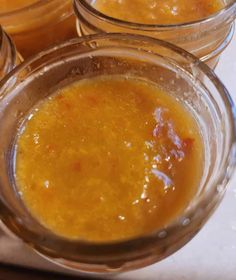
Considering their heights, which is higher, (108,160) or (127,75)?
(127,75)

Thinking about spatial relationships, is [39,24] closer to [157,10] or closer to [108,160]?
[157,10]

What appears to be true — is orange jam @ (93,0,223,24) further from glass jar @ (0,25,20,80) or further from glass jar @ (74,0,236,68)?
glass jar @ (0,25,20,80)

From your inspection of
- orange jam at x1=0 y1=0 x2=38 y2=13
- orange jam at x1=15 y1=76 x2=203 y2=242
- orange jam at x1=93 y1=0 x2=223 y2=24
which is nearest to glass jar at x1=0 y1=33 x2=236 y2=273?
orange jam at x1=15 y1=76 x2=203 y2=242

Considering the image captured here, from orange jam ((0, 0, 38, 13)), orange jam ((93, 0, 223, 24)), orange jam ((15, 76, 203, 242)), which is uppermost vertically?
orange jam ((0, 0, 38, 13))

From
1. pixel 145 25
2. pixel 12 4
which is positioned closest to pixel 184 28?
pixel 145 25

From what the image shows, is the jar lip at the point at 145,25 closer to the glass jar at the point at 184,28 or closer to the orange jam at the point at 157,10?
the glass jar at the point at 184,28
